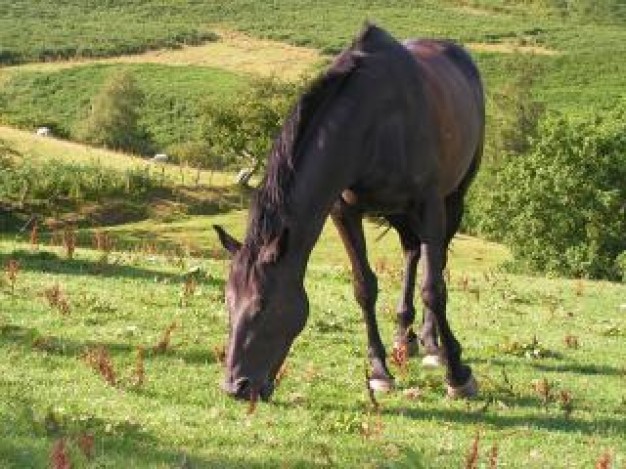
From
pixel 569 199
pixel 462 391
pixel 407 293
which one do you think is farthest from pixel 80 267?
pixel 569 199

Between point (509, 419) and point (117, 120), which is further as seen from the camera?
point (117, 120)

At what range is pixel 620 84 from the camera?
4619 inches

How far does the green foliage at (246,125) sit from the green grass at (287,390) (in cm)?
4909

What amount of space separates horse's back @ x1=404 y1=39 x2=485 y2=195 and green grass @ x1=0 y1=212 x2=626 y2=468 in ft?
7.88

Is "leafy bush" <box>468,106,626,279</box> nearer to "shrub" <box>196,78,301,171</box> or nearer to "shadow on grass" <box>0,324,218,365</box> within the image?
"shrub" <box>196,78,301,171</box>

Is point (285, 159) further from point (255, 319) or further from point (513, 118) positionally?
point (513, 118)

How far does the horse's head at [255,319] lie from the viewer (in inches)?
308

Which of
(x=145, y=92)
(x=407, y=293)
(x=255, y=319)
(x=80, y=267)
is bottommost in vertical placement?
(x=145, y=92)

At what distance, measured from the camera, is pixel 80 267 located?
17.6 meters

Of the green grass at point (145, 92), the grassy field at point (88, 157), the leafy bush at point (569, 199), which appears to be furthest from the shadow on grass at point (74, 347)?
the green grass at point (145, 92)

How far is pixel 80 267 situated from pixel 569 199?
140 ft

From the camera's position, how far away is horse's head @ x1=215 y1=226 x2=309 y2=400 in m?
7.83

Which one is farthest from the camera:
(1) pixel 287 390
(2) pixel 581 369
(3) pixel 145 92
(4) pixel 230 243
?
(3) pixel 145 92

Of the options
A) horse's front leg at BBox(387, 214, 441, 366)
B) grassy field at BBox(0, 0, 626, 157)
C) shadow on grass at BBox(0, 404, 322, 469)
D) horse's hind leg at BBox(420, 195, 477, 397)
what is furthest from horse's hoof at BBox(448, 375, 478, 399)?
grassy field at BBox(0, 0, 626, 157)
